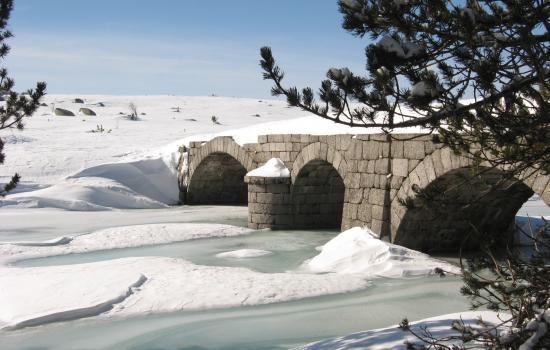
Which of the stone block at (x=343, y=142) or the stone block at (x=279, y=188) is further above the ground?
the stone block at (x=343, y=142)

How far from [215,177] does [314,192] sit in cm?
603

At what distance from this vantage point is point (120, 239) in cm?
1148

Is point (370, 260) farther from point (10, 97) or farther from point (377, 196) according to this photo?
point (10, 97)

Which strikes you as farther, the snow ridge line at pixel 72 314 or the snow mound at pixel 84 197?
the snow mound at pixel 84 197

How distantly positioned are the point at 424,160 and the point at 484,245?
18.8 ft

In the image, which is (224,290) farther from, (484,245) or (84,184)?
(84,184)

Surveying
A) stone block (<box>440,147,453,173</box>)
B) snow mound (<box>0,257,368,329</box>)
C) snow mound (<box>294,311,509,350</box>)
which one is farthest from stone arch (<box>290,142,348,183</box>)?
snow mound (<box>294,311,509,350</box>)

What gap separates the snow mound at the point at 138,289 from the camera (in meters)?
6.64

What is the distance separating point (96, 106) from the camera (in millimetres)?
44875

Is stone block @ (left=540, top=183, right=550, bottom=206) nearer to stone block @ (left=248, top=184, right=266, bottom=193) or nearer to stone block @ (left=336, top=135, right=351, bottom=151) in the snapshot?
stone block @ (left=336, top=135, right=351, bottom=151)

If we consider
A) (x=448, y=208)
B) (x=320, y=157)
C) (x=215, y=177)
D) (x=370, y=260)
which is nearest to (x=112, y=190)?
(x=215, y=177)

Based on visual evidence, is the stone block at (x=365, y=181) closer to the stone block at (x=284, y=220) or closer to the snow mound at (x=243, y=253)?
the snow mound at (x=243, y=253)

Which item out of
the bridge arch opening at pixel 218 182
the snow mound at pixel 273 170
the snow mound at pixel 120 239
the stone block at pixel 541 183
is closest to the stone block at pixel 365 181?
the snow mound at pixel 273 170

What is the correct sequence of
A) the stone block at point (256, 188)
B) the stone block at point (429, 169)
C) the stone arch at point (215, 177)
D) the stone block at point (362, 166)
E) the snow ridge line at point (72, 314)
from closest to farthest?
the snow ridge line at point (72, 314) < the stone block at point (429, 169) < the stone block at point (362, 166) < the stone block at point (256, 188) < the stone arch at point (215, 177)
